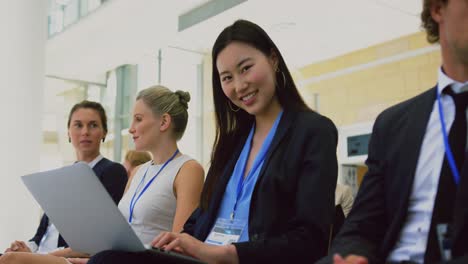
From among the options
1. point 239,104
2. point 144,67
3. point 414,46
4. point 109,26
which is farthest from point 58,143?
point 239,104

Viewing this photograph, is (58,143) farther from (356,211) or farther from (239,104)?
(356,211)

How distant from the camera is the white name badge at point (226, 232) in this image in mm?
1569

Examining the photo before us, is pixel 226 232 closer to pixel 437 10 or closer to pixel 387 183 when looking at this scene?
pixel 387 183

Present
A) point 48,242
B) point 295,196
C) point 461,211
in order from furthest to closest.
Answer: point 48,242 → point 295,196 → point 461,211

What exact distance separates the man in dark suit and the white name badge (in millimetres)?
440

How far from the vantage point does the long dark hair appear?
1756 millimetres

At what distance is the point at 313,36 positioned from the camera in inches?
255

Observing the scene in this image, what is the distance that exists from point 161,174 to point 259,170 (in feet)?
2.79

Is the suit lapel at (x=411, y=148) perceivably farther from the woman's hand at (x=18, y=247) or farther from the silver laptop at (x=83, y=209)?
the woman's hand at (x=18, y=247)

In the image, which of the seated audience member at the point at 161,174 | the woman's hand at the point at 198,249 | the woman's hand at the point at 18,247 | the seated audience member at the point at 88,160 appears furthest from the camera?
the seated audience member at the point at 88,160

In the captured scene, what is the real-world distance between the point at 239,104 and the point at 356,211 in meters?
0.66

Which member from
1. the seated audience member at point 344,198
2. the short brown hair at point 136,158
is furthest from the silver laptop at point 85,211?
the short brown hair at point 136,158

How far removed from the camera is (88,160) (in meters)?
3.02

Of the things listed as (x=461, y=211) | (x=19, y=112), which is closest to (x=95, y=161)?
(x=19, y=112)
